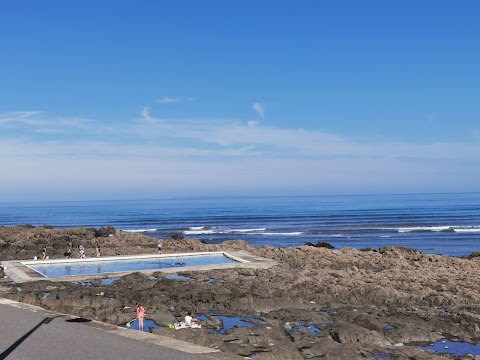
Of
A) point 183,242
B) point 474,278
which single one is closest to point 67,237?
point 183,242

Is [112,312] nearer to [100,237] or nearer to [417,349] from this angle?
[417,349]

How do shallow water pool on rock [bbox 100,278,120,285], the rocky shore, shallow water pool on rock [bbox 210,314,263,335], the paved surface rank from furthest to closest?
1. shallow water pool on rock [bbox 100,278,120,285]
2. shallow water pool on rock [bbox 210,314,263,335]
3. the rocky shore
4. the paved surface

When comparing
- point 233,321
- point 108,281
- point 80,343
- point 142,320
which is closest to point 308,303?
point 233,321

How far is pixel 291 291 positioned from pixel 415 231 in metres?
44.1

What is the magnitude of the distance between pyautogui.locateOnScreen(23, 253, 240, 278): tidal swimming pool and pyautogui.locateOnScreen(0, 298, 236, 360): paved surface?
408 inches

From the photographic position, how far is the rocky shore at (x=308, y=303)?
465 inches

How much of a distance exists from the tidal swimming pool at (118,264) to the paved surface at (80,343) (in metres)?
10.4

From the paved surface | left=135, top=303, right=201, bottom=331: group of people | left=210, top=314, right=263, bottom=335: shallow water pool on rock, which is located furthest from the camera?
left=210, top=314, right=263, bottom=335: shallow water pool on rock

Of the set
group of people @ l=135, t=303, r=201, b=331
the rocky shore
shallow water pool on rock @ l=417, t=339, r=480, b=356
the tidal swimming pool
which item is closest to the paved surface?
group of people @ l=135, t=303, r=201, b=331

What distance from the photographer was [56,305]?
15102 mm

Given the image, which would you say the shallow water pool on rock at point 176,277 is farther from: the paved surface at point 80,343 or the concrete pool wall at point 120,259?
the paved surface at point 80,343

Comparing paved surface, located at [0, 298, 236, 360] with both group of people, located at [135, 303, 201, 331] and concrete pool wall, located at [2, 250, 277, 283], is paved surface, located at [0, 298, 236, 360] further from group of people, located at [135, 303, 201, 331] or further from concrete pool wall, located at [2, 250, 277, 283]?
concrete pool wall, located at [2, 250, 277, 283]

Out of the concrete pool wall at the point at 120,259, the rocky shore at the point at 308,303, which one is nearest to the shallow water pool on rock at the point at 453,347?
the rocky shore at the point at 308,303

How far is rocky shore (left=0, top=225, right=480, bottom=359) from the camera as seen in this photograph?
11.8 metres
